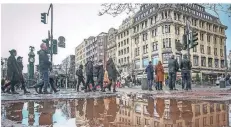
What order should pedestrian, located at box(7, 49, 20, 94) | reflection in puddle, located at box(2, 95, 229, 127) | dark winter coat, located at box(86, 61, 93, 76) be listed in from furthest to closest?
dark winter coat, located at box(86, 61, 93, 76) → pedestrian, located at box(7, 49, 20, 94) → reflection in puddle, located at box(2, 95, 229, 127)

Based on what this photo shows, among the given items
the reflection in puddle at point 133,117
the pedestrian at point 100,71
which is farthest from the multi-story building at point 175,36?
the reflection in puddle at point 133,117

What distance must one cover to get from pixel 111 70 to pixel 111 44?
68 centimetres

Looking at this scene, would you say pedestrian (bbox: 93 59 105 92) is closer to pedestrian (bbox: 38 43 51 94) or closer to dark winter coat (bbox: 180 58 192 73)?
pedestrian (bbox: 38 43 51 94)

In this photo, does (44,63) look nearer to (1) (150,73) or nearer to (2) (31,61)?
(2) (31,61)

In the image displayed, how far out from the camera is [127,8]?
473 centimetres

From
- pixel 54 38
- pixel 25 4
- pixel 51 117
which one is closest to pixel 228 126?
pixel 51 117

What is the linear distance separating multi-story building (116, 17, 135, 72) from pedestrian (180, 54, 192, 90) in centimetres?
107

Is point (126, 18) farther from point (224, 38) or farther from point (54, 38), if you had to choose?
point (224, 38)

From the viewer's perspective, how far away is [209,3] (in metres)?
4.75

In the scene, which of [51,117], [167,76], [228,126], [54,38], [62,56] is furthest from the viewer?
[167,76]

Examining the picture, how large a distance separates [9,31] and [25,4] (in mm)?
514

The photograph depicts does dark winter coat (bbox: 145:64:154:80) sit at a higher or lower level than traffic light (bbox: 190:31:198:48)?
lower

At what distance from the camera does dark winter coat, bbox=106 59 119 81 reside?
5.63m

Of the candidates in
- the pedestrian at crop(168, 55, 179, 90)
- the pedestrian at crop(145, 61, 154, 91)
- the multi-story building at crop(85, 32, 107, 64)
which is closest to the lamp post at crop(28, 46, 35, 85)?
the multi-story building at crop(85, 32, 107, 64)
